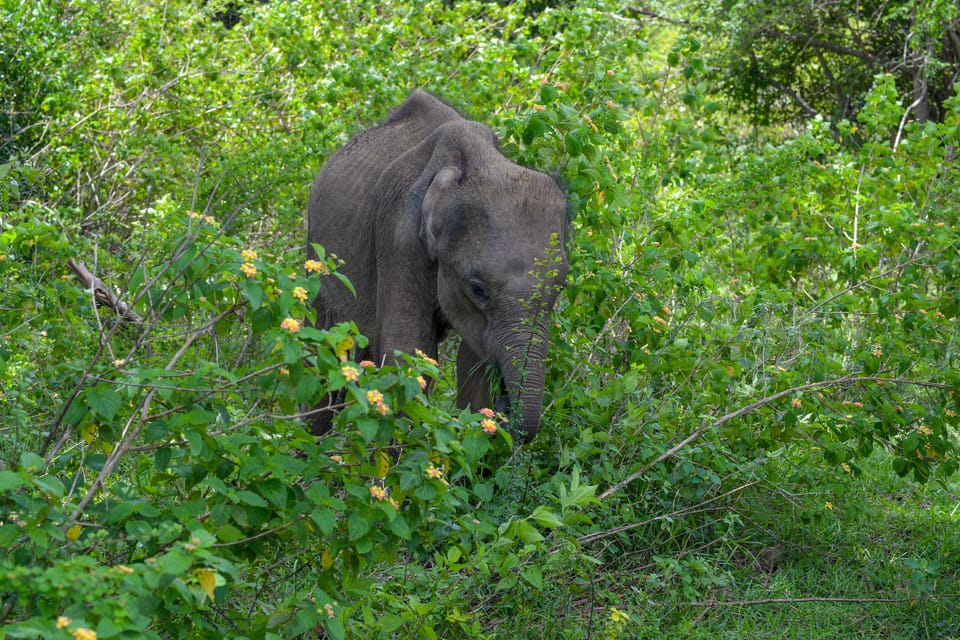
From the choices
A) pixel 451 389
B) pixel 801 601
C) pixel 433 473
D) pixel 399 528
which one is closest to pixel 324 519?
pixel 399 528

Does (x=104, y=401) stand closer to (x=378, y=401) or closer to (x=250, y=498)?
(x=250, y=498)

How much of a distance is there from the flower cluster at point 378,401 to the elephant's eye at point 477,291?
1975mm

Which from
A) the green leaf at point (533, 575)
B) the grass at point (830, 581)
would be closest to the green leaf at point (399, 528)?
the green leaf at point (533, 575)

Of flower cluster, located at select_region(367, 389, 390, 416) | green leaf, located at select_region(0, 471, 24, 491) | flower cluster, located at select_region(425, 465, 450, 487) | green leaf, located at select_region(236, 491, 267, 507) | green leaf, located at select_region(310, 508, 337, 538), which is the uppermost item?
flower cluster, located at select_region(367, 389, 390, 416)

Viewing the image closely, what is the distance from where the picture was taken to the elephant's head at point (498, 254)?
197 inches

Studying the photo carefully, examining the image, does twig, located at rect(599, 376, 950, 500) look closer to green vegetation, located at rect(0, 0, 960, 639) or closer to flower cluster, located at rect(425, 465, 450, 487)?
green vegetation, located at rect(0, 0, 960, 639)

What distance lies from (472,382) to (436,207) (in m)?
0.93

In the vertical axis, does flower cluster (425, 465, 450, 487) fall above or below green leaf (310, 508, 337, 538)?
above

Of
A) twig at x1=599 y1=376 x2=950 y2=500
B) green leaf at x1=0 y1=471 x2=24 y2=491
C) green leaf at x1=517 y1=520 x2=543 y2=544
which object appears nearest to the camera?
green leaf at x1=0 y1=471 x2=24 y2=491

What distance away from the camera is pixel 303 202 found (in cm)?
891

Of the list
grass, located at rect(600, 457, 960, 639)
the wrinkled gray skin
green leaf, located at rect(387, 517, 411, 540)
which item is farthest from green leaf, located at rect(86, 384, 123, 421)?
grass, located at rect(600, 457, 960, 639)

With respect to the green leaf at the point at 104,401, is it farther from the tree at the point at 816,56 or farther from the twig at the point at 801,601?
the tree at the point at 816,56

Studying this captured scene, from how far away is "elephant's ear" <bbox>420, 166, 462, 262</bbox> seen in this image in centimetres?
538

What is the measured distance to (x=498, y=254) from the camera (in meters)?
5.16
